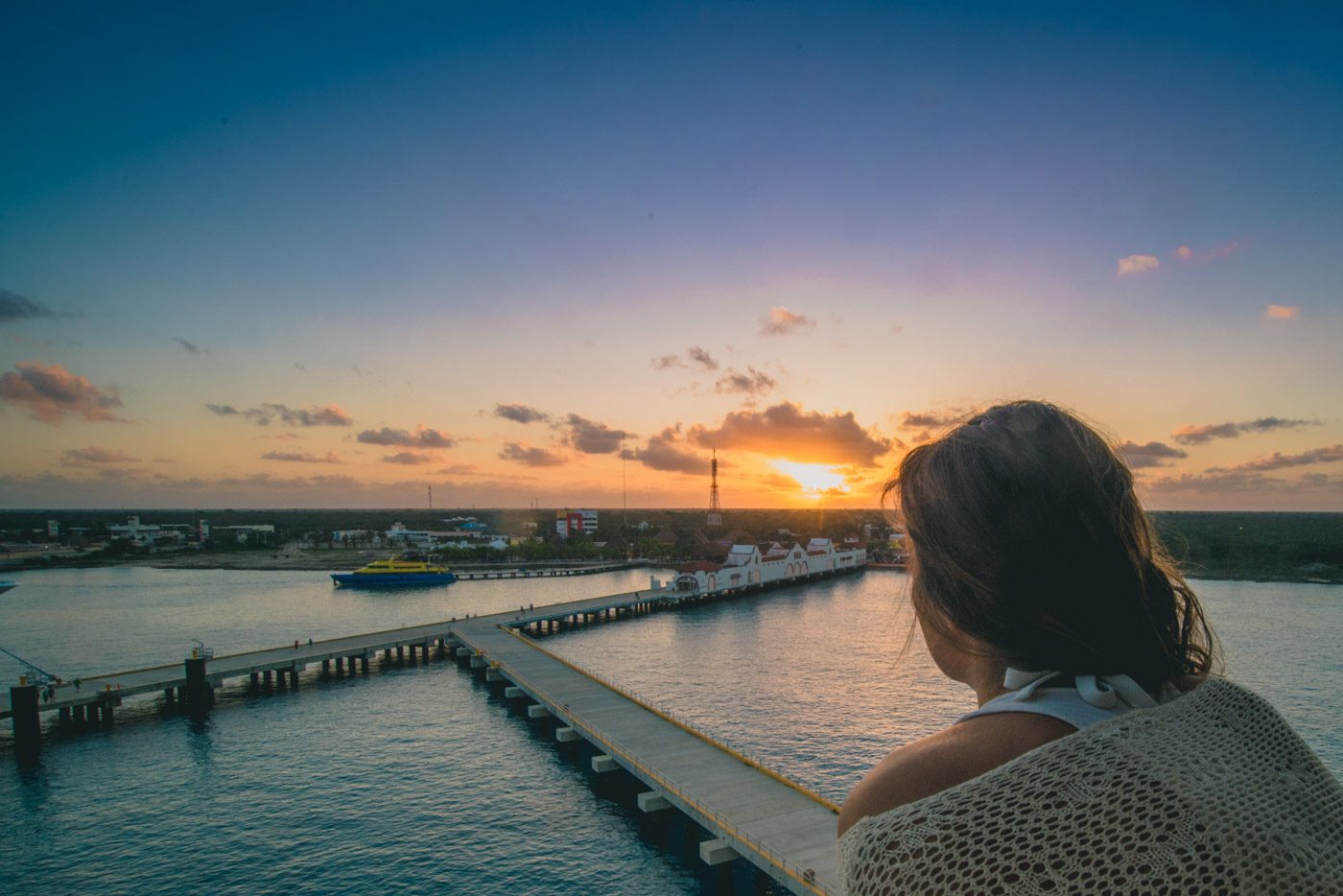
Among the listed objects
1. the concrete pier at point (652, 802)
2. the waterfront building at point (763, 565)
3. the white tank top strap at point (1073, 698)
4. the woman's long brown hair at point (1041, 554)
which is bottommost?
the concrete pier at point (652, 802)

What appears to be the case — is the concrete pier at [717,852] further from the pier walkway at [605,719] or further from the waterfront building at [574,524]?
the waterfront building at [574,524]

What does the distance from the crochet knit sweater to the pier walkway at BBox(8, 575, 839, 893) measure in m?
1.65

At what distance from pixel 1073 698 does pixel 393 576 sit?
92.5 meters

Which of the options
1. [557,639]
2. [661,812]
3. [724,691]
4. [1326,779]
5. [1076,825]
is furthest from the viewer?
[557,639]

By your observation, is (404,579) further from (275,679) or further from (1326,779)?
(1326,779)

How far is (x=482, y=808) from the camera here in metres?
22.8

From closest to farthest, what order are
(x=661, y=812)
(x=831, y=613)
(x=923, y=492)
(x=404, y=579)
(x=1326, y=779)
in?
(x=1326, y=779) → (x=923, y=492) → (x=661, y=812) → (x=831, y=613) → (x=404, y=579)

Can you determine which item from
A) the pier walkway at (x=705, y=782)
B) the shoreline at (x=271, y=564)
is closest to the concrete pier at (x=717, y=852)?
the pier walkway at (x=705, y=782)

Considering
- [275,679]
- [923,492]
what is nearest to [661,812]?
[923,492]

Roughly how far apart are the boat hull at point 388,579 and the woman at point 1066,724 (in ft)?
299

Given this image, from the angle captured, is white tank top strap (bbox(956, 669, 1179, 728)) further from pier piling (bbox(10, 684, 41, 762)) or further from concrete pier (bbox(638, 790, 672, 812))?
pier piling (bbox(10, 684, 41, 762))

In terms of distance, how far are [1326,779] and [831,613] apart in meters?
61.4

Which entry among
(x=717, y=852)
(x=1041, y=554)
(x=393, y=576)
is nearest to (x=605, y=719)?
(x=717, y=852)

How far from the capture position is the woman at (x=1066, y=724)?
102 centimetres
